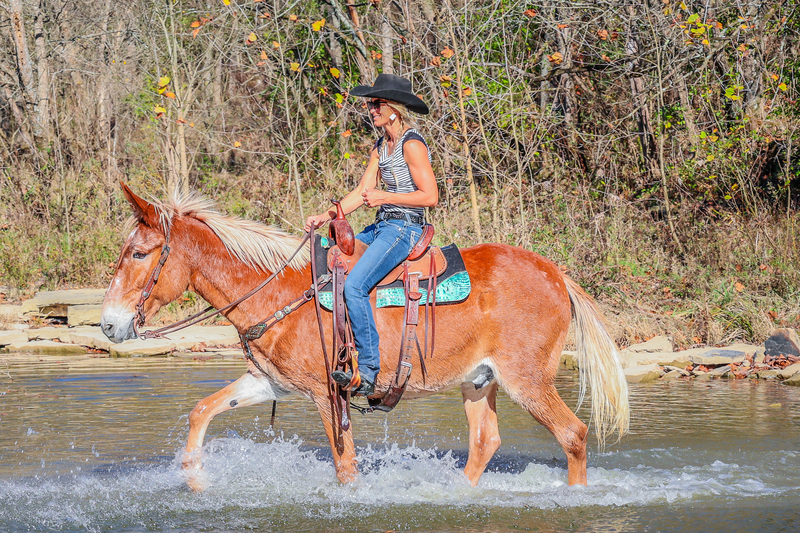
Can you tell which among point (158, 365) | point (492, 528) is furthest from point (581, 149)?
point (492, 528)

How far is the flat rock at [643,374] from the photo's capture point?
10.2 metres

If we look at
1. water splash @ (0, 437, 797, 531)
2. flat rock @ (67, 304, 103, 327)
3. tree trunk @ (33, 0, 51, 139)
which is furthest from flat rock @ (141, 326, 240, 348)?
tree trunk @ (33, 0, 51, 139)

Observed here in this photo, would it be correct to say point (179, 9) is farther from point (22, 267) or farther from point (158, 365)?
point (158, 365)

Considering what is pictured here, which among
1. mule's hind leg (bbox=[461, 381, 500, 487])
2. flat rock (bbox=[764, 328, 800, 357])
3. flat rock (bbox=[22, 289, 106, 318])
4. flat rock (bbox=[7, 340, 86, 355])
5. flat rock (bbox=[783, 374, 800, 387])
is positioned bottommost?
flat rock (bbox=[7, 340, 86, 355])

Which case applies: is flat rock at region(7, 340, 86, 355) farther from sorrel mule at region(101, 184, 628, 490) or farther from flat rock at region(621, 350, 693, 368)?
flat rock at region(621, 350, 693, 368)

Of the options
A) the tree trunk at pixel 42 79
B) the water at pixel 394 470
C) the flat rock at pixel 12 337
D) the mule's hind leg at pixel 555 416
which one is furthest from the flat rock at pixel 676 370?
the tree trunk at pixel 42 79

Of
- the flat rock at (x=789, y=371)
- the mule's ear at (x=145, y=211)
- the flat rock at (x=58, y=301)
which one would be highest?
the mule's ear at (x=145, y=211)

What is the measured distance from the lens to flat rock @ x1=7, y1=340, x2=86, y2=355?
41.1 feet

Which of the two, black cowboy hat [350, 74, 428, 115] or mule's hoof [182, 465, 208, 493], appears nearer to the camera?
black cowboy hat [350, 74, 428, 115]

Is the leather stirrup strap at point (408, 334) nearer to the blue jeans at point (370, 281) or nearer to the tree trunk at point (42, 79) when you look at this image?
the blue jeans at point (370, 281)

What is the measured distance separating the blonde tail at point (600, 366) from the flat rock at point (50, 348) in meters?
8.98

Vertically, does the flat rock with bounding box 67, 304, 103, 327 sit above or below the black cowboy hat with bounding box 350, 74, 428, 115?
below

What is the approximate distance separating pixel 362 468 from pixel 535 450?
1.73 m

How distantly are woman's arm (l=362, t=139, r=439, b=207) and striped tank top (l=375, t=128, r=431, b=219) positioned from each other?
0.06 m
